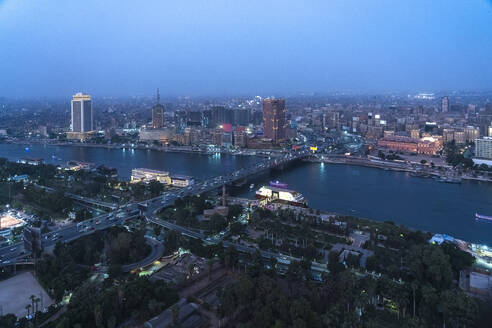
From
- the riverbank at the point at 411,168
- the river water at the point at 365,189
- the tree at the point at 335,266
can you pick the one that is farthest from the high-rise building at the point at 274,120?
the tree at the point at 335,266

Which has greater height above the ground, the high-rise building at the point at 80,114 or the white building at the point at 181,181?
the high-rise building at the point at 80,114

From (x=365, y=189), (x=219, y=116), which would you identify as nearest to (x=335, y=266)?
(x=365, y=189)

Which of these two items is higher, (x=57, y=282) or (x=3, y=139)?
(x=3, y=139)

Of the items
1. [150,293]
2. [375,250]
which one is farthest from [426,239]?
[150,293]

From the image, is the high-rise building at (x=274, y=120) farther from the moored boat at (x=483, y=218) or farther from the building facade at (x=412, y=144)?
the moored boat at (x=483, y=218)

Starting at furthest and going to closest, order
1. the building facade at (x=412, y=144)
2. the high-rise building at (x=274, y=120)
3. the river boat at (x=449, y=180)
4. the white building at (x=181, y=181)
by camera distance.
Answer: the high-rise building at (x=274, y=120)
the building facade at (x=412, y=144)
the river boat at (x=449, y=180)
the white building at (x=181, y=181)

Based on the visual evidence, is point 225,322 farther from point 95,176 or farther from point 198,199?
point 95,176
